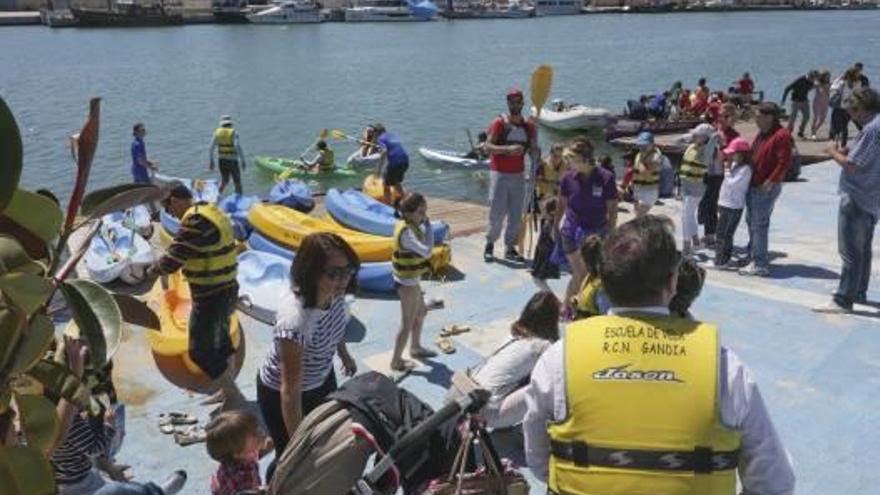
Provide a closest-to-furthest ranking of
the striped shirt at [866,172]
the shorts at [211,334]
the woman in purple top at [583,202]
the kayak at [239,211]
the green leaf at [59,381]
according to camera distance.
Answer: the green leaf at [59,381] → the shorts at [211,334] → the striped shirt at [866,172] → the woman in purple top at [583,202] → the kayak at [239,211]

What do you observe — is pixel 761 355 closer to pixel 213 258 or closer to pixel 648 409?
pixel 213 258

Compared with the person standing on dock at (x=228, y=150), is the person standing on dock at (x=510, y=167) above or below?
above

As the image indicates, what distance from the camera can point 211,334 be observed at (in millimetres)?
5211

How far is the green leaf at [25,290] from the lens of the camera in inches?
40.9

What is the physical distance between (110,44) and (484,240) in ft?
215

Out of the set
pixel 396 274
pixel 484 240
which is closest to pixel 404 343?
pixel 396 274

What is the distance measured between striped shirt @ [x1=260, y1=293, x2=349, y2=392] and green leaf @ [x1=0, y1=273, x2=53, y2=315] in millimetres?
2767

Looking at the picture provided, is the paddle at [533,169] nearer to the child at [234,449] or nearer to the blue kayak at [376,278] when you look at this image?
the blue kayak at [376,278]

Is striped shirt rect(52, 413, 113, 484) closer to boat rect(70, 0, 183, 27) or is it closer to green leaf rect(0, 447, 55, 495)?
green leaf rect(0, 447, 55, 495)

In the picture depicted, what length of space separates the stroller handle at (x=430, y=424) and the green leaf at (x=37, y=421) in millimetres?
1657

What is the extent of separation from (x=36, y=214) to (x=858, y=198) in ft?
21.6

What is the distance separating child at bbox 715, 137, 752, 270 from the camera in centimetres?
808

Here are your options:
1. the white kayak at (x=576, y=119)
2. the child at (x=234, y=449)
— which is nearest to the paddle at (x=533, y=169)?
the child at (x=234, y=449)

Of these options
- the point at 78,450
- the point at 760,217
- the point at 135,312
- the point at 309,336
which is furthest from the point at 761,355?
the point at 135,312
